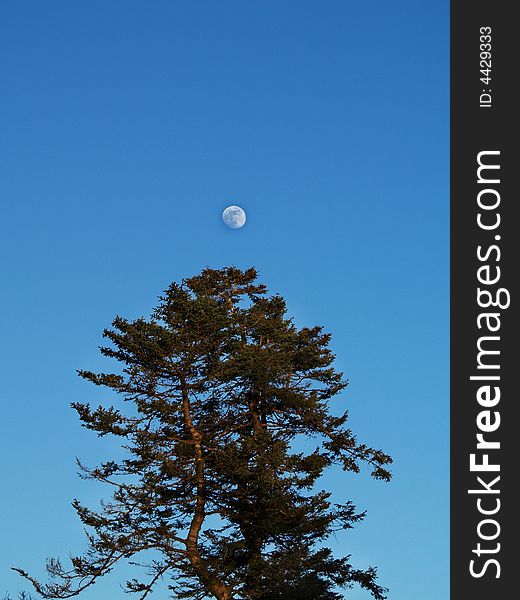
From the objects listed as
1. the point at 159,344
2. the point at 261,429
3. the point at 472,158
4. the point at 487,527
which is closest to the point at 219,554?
the point at 261,429

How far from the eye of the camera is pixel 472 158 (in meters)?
21.0

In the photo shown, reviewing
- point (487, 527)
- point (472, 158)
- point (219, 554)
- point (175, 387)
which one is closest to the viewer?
point (487, 527)

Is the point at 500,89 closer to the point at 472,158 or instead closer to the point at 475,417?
the point at 472,158

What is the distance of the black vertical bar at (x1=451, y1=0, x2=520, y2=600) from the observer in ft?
63.3

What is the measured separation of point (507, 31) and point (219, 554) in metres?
21.4

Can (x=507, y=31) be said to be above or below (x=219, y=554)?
above

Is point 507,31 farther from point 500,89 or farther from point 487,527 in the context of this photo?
point 487,527

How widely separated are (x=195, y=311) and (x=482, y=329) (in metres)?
18.5

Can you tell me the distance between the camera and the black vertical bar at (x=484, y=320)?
63.3ft

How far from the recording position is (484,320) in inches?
792

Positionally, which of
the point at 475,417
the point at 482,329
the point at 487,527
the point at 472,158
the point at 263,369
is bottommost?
the point at 487,527

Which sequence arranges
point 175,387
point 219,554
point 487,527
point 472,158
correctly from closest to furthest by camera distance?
point 487,527
point 472,158
point 219,554
point 175,387

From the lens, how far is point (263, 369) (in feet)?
122

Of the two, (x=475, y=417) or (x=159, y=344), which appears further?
(x=159, y=344)
